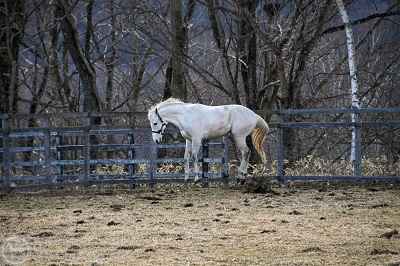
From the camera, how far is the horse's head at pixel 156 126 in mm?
14370

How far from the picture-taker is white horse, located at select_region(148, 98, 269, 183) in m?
14.5

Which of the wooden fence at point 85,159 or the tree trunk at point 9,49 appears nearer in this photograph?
the wooden fence at point 85,159

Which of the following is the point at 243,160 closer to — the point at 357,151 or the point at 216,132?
the point at 216,132

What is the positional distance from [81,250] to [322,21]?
1137 centimetres

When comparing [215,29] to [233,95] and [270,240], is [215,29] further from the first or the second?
[270,240]

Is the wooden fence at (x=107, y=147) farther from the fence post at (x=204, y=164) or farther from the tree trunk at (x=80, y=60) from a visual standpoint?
the tree trunk at (x=80, y=60)

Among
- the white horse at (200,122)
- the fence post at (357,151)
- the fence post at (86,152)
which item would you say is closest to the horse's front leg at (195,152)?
the white horse at (200,122)

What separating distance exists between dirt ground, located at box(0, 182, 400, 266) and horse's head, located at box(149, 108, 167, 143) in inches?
40.0

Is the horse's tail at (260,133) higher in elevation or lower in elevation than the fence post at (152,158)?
higher

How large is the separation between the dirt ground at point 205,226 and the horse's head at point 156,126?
40.0 inches

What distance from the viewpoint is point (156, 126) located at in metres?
14.4

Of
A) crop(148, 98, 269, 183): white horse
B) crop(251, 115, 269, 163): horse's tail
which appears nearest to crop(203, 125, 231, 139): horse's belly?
crop(148, 98, 269, 183): white horse

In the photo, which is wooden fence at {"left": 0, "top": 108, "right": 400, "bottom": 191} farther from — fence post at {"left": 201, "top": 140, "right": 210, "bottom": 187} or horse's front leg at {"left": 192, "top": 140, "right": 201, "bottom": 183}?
horse's front leg at {"left": 192, "top": 140, "right": 201, "bottom": 183}

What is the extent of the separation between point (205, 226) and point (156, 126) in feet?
17.3
